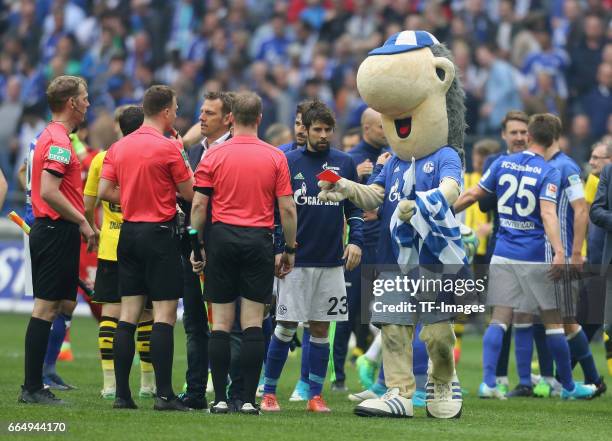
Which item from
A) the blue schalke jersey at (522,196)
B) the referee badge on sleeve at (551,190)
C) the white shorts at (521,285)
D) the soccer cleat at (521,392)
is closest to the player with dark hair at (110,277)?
the white shorts at (521,285)

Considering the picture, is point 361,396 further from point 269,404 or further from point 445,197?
point 445,197

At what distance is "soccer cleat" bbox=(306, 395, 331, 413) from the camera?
995 centimetres

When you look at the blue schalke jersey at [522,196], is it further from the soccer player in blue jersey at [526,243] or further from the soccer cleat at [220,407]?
the soccer cleat at [220,407]

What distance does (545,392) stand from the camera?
469 inches

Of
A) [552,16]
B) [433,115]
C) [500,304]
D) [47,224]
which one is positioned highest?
[552,16]

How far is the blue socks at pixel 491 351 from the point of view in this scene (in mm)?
11562

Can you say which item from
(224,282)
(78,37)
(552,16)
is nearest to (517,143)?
(224,282)

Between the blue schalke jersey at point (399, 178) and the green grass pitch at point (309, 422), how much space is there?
1.27 meters

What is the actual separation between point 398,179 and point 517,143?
317cm

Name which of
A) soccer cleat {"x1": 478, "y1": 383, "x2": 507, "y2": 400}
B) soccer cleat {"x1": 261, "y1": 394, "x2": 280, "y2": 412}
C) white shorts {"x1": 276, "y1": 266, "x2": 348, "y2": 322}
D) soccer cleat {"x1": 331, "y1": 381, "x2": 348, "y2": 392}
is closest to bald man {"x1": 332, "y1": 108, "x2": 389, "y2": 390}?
soccer cleat {"x1": 331, "y1": 381, "x2": 348, "y2": 392}

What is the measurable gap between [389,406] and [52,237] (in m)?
2.83

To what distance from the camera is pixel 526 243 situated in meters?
11.4

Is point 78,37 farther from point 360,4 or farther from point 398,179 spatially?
point 398,179

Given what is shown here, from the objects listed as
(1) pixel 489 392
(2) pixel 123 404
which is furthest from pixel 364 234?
(2) pixel 123 404
